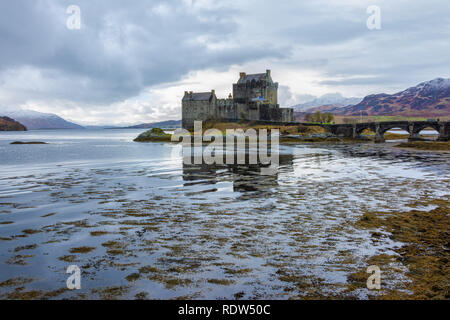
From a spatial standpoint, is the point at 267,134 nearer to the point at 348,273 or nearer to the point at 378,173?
the point at 378,173

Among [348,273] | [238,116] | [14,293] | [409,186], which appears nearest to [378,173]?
[409,186]

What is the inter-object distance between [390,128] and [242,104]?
163ft

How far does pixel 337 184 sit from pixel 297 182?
244cm

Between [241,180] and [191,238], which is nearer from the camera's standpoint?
[191,238]

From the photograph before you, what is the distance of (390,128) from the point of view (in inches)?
3533

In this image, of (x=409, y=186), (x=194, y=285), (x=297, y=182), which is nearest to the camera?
(x=194, y=285)

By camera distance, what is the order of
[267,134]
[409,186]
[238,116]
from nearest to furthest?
[409,186] → [267,134] → [238,116]

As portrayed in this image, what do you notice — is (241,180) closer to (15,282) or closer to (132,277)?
(132,277)

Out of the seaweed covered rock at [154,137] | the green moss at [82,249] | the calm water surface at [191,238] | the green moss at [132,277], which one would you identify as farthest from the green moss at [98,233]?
the seaweed covered rock at [154,137]

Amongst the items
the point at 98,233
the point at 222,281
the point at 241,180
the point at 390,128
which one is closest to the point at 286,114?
the point at 390,128

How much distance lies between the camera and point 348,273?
22.4ft

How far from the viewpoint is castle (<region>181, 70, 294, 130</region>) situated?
113 m

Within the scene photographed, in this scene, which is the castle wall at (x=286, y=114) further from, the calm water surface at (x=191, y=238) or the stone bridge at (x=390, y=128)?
the calm water surface at (x=191, y=238)

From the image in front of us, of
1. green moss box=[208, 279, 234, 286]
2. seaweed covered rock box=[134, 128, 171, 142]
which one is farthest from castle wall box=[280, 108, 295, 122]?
green moss box=[208, 279, 234, 286]
